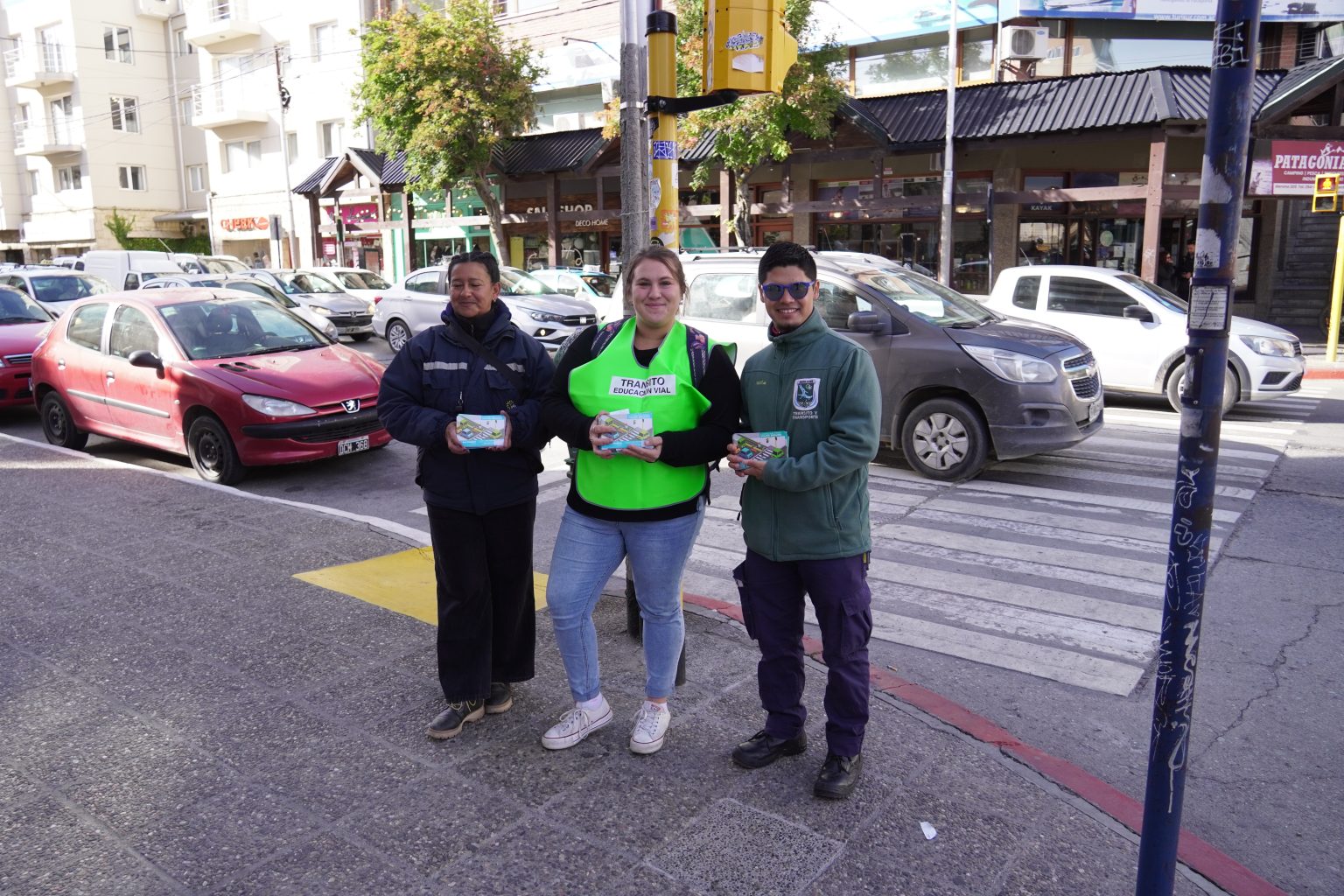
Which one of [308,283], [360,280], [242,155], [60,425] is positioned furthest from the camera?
[242,155]

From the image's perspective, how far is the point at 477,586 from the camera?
3844 mm

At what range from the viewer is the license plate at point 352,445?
345 inches

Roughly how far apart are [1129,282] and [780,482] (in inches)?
405

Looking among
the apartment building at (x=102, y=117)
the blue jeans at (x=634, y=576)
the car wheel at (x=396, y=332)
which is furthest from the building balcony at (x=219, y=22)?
the blue jeans at (x=634, y=576)

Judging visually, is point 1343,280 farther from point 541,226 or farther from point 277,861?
point 541,226

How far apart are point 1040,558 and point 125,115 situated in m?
49.5

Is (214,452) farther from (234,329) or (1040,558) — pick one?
(1040,558)

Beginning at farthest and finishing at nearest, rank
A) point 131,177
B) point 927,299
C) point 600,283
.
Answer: point 131,177
point 600,283
point 927,299

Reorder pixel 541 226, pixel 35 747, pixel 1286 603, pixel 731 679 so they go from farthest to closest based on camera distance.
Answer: pixel 541 226 → pixel 1286 603 → pixel 731 679 → pixel 35 747

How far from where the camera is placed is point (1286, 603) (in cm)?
569

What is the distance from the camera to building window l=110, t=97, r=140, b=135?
147 ft

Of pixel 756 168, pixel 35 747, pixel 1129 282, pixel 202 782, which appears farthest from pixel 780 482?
pixel 756 168

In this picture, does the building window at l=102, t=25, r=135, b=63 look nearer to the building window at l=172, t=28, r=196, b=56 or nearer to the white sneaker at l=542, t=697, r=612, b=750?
the building window at l=172, t=28, r=196, b=56

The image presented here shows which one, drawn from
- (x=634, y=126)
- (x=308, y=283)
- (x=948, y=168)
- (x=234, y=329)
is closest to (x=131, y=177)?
(x=308, y=283)
